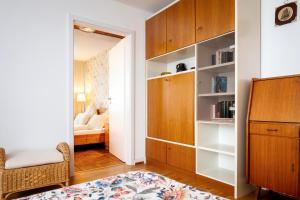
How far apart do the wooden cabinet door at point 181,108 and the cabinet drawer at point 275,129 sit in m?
0.79

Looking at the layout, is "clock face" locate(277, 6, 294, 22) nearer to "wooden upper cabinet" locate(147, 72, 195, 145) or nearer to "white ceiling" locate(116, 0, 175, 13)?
"wooden upper cabinet" locate(147, 72, 195, 145)

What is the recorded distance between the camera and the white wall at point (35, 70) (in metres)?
2.45

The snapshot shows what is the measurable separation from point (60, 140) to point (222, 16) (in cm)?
256

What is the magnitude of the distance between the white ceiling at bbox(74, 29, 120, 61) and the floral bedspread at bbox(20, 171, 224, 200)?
3.72 metres

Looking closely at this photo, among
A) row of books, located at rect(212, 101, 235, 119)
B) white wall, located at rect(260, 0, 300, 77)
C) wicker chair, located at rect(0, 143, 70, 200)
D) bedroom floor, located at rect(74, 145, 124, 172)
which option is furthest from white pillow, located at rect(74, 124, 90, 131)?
white wall, located at rect(260, 0, 300, 77)

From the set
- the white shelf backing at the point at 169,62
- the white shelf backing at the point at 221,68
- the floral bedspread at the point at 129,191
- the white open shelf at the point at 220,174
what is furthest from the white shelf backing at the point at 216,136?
the floral bedspread at the point at 129,191

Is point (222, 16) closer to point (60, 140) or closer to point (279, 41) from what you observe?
point (279, 41)

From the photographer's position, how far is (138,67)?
3.51 meters

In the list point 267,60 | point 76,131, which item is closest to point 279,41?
point 267,60

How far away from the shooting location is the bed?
444 centimetres

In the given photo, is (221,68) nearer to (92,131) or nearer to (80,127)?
(92,131)

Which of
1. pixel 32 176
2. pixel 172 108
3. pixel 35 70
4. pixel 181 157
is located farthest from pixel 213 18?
pixel 32 176

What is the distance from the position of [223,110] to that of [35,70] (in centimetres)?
243

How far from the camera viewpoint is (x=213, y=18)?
2402mm
